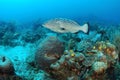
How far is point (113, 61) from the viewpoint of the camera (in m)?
5.34

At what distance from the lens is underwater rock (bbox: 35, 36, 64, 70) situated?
645cm

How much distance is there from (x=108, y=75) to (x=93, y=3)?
87.2 metres

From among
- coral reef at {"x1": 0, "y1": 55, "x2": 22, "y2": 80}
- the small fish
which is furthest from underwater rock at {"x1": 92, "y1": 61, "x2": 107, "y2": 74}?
coral reef at {"x1": 0, "y1": 55, "x2": 22, "y2": 80}

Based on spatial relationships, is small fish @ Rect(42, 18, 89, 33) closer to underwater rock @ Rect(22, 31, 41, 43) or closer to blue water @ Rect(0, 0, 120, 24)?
underwater rock @ Rect(22, 31, 41, 43)

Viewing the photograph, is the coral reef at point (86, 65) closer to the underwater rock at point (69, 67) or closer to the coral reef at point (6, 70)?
the underwater rock at point (69, 67)

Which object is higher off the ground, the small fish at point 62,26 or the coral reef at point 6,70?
the small fish at point 62,26

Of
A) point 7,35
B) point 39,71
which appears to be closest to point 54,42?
point 39,71

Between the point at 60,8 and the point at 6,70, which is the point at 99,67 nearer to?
the point at 6,70

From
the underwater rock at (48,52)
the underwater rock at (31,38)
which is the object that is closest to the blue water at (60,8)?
the underwater rock at (31,38)

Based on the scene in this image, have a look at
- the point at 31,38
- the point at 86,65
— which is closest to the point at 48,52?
the point at 86,65

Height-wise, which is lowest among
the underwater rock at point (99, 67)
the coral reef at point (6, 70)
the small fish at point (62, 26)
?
the coral reef at point (6, 70)

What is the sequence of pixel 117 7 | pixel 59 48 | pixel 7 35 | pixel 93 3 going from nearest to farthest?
pixel 59 48 → pixel 7 35 → pixel 117 7 → pixel 93 3

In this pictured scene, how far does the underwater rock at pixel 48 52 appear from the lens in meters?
6.45

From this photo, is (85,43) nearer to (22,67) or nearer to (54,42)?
(54,42)
